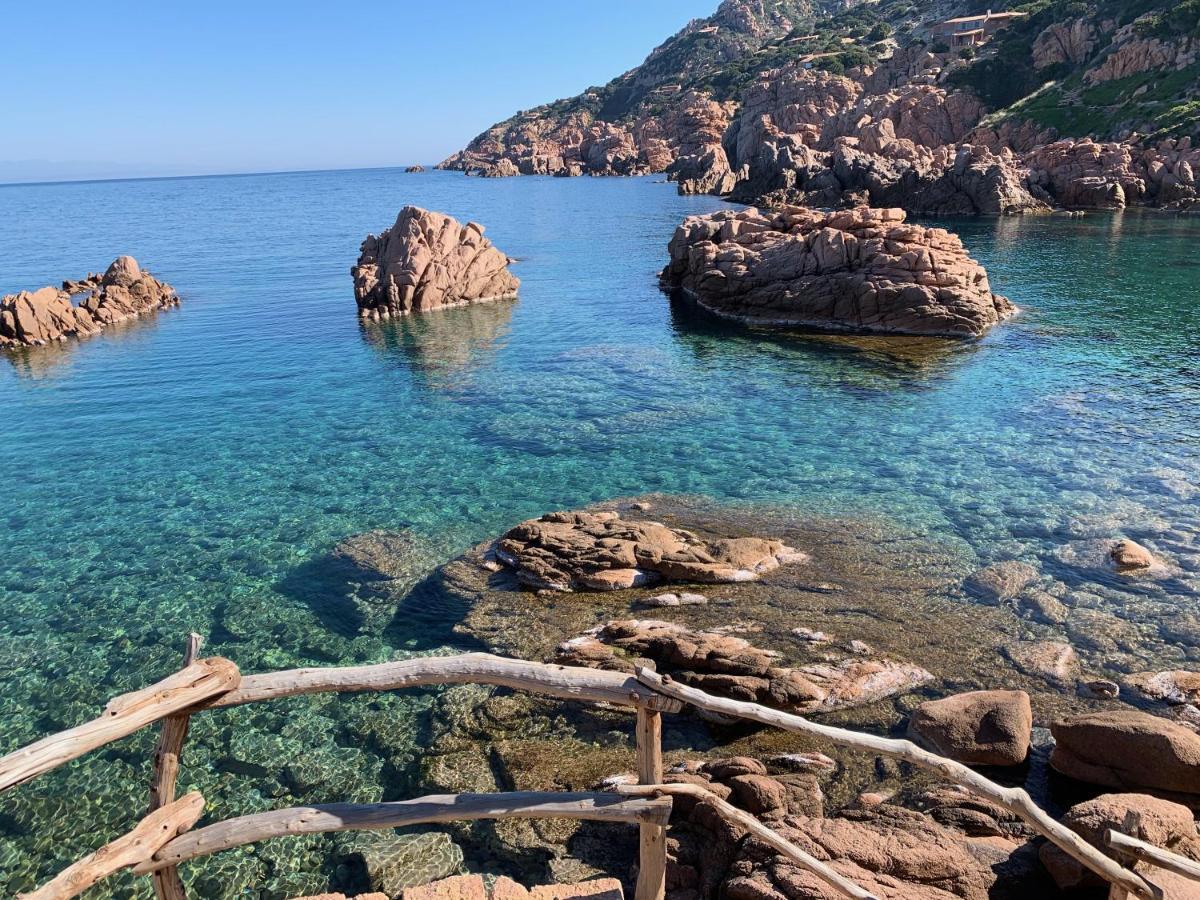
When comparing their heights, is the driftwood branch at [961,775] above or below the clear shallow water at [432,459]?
above

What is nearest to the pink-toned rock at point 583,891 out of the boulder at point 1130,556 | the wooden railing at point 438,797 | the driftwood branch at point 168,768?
the wooden railing at point 438,797

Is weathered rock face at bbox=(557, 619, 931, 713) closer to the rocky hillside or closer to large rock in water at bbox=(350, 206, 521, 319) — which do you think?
large rock in water at bbox=(350, 206, 521, 319)

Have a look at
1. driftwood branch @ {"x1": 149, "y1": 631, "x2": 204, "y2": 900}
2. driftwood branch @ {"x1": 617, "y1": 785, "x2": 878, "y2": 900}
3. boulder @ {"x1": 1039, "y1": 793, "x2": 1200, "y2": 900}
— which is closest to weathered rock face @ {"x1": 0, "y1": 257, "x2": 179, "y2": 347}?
driftwood branch @ {"x1": 149, "y1": 631, "x2": 204, "y2": 900}

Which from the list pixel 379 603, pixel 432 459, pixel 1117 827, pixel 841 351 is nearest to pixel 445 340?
pixel 432 459

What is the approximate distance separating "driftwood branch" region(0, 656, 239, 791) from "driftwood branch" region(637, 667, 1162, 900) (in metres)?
3.88

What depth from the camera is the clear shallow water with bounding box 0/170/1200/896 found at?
15.0 m

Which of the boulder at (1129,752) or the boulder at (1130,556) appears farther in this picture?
the boulder at (1130,556)

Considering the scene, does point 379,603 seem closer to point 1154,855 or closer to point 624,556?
point 624,556

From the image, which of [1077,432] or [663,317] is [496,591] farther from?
[663,317]

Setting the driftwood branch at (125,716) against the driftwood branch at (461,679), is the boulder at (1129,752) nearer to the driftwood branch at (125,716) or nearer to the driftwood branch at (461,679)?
the driftwood branch at (461,679)

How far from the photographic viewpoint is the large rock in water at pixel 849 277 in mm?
43344

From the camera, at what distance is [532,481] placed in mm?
25859

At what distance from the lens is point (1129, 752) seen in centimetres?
1105

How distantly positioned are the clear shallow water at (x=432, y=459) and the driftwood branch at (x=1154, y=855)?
9.61m
